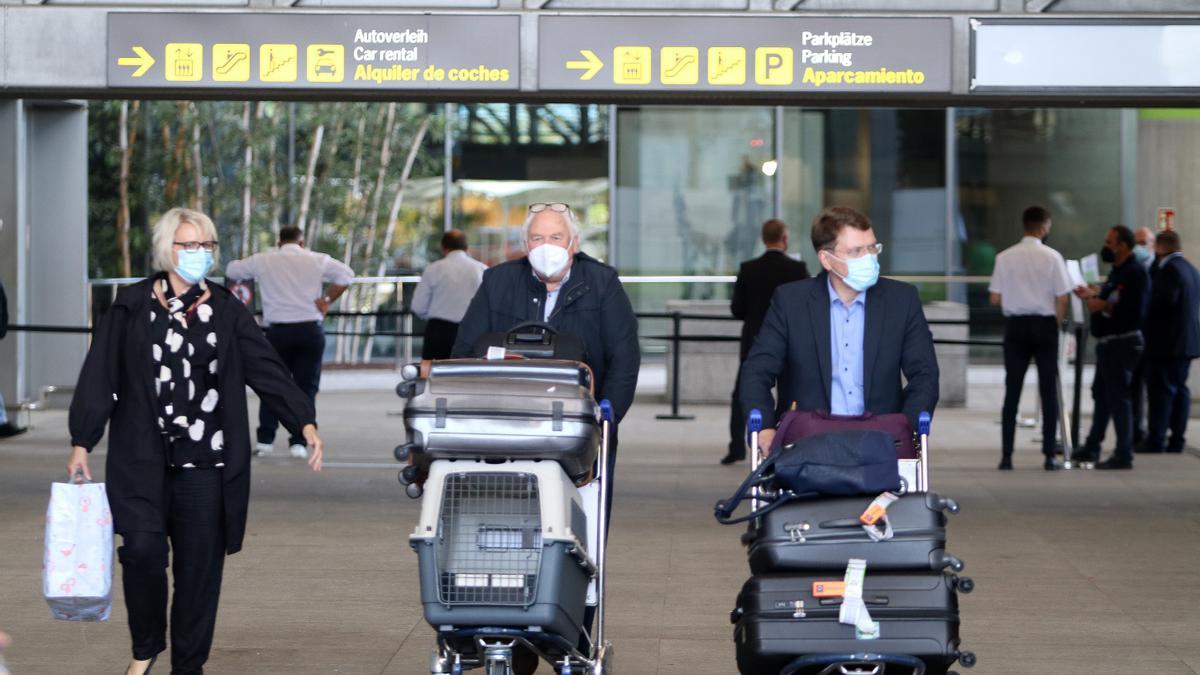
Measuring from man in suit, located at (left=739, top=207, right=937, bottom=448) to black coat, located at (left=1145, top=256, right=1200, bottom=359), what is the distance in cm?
899

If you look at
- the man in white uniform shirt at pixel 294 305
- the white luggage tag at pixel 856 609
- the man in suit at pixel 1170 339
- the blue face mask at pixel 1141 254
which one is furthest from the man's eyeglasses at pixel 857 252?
the man in suit at pixel 1170 339

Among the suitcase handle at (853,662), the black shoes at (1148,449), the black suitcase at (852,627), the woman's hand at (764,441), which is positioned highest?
the woman's hand at (764,441)

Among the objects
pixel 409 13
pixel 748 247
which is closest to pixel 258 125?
pixel 748 247

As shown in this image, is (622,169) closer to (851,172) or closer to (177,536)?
(851,172)

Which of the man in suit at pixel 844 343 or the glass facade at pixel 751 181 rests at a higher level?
the glass facade at pixel 751 181

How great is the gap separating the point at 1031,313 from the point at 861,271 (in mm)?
7499

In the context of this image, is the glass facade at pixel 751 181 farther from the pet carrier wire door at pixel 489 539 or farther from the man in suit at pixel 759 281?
the pet carrier wire door at pixel 489 539

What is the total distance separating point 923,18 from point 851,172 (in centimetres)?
1336

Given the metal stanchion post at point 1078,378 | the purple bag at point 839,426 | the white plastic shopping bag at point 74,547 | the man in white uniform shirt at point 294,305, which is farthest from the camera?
the metal stanchion post at point 1078,378

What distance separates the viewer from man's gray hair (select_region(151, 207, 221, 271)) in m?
6.01

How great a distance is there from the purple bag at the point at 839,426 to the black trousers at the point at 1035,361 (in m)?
7.70

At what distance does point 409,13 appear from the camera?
10406 millimetres

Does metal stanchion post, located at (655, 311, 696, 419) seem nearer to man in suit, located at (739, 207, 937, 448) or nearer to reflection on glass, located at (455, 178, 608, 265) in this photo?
reflection on glass, located at (455, 178, 608, 265)

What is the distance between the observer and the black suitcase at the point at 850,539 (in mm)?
5129
